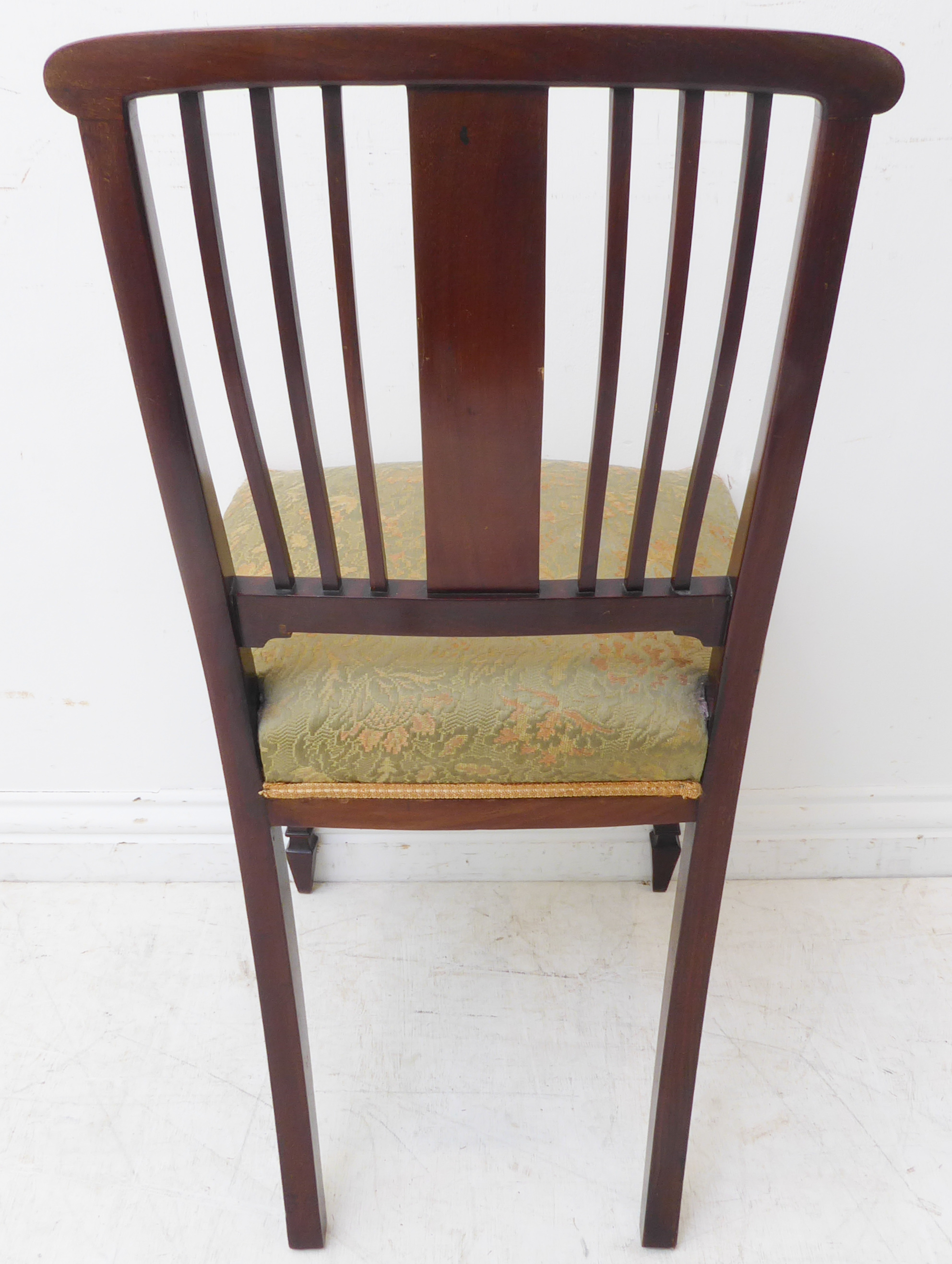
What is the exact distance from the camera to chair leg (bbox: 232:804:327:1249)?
88cm

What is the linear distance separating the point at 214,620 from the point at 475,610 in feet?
0.67

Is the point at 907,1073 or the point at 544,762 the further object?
the point at 907,1073

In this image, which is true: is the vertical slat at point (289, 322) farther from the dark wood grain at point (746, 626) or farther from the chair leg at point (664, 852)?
the chair leg at point (664, 852)

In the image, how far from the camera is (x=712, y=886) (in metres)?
0.89

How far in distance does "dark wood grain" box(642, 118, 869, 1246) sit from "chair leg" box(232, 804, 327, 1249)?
35 cm

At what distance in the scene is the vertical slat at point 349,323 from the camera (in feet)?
1.78

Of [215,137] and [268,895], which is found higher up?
[215,137]

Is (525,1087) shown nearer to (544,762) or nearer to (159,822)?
(544,762)

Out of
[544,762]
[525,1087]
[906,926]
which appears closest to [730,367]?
[544,762]

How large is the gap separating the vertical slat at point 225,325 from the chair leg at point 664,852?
2.90 feet

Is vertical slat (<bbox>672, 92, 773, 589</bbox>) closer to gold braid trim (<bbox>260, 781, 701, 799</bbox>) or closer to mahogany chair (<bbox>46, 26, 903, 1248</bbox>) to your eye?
mahogany chair (<bbox>46, 26, 903, 1248</bbox>)

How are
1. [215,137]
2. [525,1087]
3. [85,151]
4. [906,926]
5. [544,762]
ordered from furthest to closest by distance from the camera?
[906,926]
[525,1087]
[215,137]
[544,762]
[85,151]

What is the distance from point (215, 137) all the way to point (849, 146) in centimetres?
79

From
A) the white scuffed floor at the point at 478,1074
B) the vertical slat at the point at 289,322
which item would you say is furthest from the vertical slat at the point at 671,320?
the white scuffed floor at the point at 478,1074
